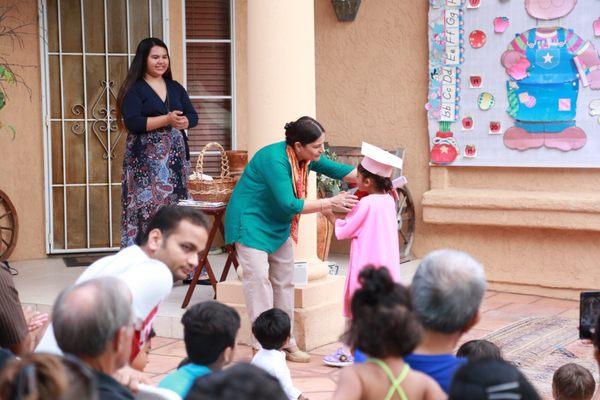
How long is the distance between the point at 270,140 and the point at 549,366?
7.33 feet

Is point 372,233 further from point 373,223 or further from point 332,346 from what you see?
point 332,346

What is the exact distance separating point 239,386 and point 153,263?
1.43 m

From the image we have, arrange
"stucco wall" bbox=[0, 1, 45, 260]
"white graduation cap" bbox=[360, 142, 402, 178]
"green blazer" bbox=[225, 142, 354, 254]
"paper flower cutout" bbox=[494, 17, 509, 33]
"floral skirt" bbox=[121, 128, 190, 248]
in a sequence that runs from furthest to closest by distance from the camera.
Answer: "stucco wall" bbox=[0, 1, 45, 260], "paper flower cutout" bbox=[494, 17, 509, 33], "floral skirt" bbox=[121, 128, 190, 248], "green blazer" bbox=[225, 142, 354, 254], "white graduation cap" bbox=[360, 142, 402, 178]

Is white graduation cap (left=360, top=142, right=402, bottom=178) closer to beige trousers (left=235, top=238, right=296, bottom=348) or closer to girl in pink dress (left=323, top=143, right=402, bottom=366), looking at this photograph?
girl in pink dress (left=323, top=143, right=402, bottom=366)

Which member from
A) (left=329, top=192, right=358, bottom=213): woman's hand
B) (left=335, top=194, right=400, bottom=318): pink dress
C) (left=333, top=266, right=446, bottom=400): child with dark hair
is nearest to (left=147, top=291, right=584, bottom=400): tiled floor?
(left=335, top=194, right=400, bottom=318): pink dress

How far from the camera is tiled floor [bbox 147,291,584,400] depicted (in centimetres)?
589

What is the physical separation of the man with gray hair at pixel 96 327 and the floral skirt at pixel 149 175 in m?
4.87

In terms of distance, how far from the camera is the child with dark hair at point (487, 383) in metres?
2.21

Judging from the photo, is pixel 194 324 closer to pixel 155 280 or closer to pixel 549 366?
pixel 155 280

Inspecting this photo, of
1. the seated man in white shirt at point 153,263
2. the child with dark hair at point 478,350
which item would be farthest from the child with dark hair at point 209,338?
the child with dark hair at point 478,350

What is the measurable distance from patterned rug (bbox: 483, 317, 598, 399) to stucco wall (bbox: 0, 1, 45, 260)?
14.2 feet

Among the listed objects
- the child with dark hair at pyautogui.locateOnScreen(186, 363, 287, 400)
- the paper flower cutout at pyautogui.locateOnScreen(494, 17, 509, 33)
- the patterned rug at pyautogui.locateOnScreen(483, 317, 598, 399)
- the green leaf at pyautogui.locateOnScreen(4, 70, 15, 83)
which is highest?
the paper flower cutout at pyautogui.locateOnScreen(494, 17, 509, 33)

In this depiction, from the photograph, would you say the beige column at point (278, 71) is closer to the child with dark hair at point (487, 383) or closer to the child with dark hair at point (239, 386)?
the child with dark hair at point (487, 383)

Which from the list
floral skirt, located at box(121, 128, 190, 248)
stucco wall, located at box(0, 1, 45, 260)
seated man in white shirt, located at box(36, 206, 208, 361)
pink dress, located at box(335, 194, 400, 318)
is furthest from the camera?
stucco wall, located at box(0, 1, 45, 260)
